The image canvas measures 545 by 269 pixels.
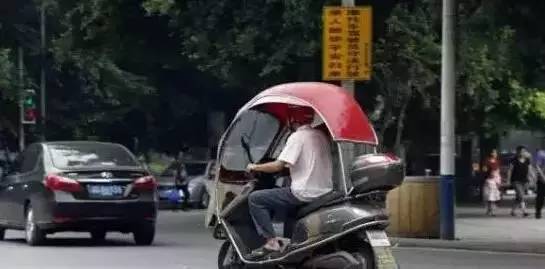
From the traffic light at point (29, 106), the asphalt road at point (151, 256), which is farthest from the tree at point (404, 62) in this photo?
the traffic light at point (29, 106)

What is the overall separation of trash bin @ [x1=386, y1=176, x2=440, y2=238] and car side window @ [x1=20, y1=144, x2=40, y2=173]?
5.95m

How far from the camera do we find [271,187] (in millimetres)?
11805

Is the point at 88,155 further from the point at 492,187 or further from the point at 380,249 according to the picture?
the point at 492,187

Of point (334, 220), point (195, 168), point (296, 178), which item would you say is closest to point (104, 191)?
point (296, 178)

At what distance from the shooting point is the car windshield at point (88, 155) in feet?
60.6

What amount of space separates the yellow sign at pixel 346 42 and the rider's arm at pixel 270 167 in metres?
8.39

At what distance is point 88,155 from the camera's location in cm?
1870

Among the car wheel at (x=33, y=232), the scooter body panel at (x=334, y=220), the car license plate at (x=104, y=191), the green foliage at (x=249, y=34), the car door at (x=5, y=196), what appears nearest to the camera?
the scooter body panel at (x=334, y=220)

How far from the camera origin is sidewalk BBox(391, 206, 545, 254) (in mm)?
19281

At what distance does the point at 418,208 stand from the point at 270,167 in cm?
990

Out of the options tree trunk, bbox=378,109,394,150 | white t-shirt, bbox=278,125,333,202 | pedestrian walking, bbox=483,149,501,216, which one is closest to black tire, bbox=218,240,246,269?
white t-shirt, bbox=278,125,333,202

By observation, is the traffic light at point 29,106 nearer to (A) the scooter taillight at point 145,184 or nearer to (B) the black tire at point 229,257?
(A) the scooter taillight at point 145,184

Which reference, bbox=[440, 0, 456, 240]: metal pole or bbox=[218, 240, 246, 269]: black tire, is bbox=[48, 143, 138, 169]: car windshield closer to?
bbox=[440, 0, 456, 240]: metal pole

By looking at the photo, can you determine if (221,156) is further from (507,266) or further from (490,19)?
(490,19)
